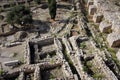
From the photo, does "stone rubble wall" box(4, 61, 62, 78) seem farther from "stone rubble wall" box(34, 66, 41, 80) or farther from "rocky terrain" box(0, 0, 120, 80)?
"stone rubble wall" box(34, 66, 41, 80)

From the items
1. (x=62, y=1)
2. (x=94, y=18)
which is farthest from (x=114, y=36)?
(x=62, y=1)

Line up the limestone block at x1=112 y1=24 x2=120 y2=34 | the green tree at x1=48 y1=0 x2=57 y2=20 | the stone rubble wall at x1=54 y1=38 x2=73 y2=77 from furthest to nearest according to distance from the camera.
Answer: the green tree at x1=48 y1=0 x2=57 y2=20
the limestone block at x1=112 y1=24 x2=120 y2=34
the stone rubble wall at x1=54 y1=38 x2=73 y2=77

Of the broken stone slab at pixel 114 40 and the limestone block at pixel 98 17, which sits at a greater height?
the limestone block at pixel 98 17

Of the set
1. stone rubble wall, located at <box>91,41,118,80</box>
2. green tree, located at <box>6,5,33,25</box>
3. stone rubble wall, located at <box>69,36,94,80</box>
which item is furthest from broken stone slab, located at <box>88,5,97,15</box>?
stone rubble wall, located at <box>91,41,118,80</box>

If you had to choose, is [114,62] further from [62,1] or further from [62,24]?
[62,1]

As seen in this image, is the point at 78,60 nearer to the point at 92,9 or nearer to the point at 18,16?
the point at 18,16

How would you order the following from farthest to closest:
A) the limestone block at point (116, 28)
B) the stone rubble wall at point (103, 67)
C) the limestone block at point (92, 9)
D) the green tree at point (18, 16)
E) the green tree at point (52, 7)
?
the limestone block at point (92, 9) → the green tree at point (52, 7) → the green tree at point (18, 16) → the limestone block at point (116, 28) → the stone rubble wall at point (103, 67)

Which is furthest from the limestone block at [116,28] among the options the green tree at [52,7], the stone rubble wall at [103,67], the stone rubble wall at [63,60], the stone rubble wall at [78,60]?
the green tree at [52,7]

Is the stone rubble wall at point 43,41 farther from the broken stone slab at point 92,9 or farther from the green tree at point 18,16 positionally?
the broken stone slab at point 92,9
